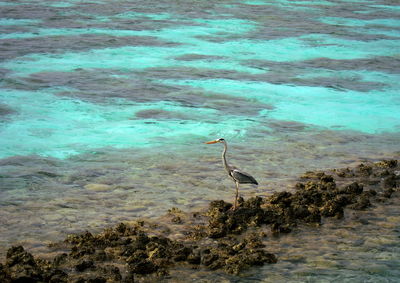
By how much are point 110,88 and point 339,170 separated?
6.81 meters

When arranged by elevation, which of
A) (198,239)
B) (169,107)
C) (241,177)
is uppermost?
(241,177)

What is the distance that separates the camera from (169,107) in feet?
45.1

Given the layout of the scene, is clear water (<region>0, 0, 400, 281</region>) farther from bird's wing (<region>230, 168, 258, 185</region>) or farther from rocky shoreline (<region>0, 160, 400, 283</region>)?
bird's wing (<region>230, 168, 258, 185</region>)

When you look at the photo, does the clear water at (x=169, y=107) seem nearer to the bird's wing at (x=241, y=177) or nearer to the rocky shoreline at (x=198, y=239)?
the rocky shoreline at (x=198, y=239)

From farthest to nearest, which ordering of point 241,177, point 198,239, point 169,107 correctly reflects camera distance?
1. point 169,107
2. point 241,177
3. point 198,239

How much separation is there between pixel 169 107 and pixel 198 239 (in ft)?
22.4

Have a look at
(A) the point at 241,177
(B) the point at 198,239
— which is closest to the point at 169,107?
(A) the point at 241,177

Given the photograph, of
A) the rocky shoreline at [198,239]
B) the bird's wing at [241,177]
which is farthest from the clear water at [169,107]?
the bird's wing at [241,177]

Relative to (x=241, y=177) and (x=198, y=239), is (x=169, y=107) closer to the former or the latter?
(x=241, y=177)

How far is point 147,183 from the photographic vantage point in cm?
930

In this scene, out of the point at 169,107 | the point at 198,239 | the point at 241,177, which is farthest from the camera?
the point at 169,107

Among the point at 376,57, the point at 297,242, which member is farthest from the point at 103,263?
the point at 376,57

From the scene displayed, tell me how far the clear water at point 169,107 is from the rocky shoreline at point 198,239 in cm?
45

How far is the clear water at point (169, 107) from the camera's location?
8805 mm
